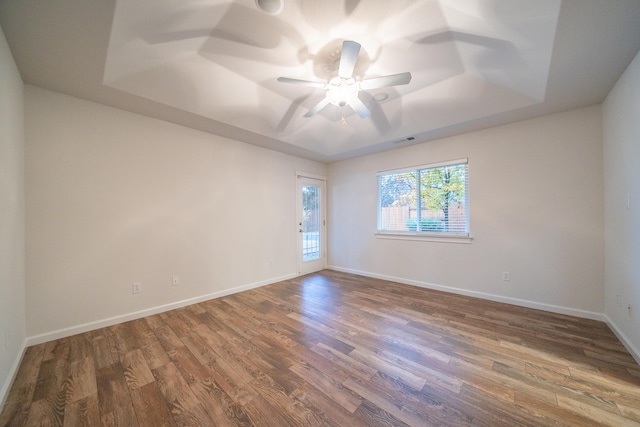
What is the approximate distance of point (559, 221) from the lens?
9.39 ft

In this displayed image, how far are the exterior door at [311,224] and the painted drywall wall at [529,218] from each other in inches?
74.2

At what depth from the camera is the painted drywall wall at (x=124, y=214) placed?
2.30m

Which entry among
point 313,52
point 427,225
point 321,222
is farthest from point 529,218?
point 321,222

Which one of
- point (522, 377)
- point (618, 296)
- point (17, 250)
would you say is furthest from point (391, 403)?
point (17, 250)

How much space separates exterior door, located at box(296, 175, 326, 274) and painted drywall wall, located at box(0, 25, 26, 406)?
3.52 meters

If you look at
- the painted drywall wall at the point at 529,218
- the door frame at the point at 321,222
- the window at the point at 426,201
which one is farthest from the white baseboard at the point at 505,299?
the door frame at the point at 321,222

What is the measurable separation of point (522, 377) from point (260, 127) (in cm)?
390

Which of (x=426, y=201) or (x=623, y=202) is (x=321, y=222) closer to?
(x=426, y=201)

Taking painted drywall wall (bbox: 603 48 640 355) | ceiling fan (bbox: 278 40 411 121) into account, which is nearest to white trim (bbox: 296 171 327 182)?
ceiling fan (bbox: 278 40 411 121)

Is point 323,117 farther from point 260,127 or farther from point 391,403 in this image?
point 391,403

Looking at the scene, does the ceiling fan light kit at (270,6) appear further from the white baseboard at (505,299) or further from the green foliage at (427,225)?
the white baseboard at (505,299)

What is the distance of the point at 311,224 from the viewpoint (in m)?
5.07

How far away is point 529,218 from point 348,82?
298 cm

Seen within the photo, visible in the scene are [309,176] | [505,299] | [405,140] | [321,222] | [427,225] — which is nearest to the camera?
[505,299]
